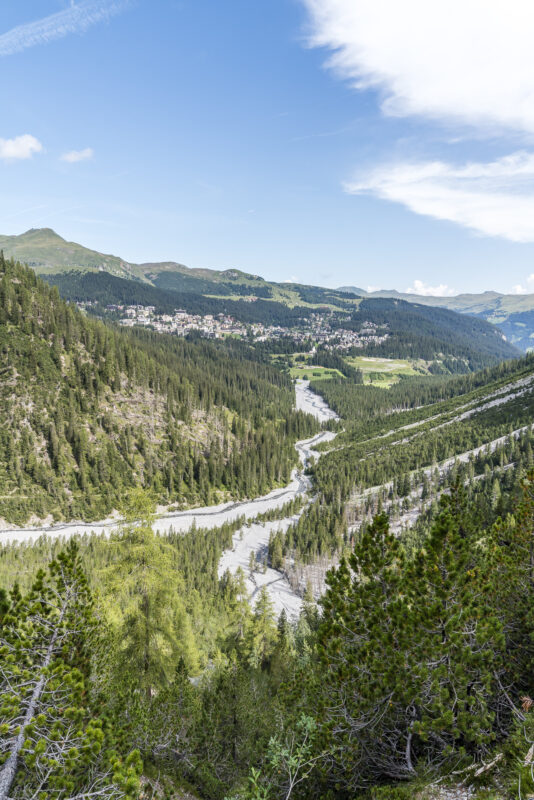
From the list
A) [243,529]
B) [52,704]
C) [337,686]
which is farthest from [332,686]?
[243,529]

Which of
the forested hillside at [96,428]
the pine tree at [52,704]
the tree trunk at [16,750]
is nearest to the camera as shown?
the tree trunk at [16,750]

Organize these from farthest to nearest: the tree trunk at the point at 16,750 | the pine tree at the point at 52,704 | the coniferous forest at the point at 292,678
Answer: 1. the coniferous forest at the point at 292,678
2. the pine tree at the point at 52,704
3. the tree trunk at the point at 16,750

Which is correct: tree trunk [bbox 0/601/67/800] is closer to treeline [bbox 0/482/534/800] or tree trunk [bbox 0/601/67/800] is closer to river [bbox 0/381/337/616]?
treeline [bbox 0/482/534/800]

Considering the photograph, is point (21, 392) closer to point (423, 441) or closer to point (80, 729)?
point (80, 729)

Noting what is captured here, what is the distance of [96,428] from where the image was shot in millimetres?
124438

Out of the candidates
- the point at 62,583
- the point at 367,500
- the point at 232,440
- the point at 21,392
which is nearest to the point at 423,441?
the point at 367,500

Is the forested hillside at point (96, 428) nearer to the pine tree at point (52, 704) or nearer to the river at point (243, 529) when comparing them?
the river at point (243, 529)

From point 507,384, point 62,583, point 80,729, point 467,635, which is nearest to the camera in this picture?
point 80,729

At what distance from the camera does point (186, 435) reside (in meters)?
145

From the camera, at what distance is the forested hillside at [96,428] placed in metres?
106

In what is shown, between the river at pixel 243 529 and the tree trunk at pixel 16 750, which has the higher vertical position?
the tree trunk at pixel 16 750

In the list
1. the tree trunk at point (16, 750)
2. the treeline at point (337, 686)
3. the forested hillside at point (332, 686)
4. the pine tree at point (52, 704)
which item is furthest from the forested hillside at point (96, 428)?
the tree trunk at point (16, 750)

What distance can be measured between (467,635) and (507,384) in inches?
8510

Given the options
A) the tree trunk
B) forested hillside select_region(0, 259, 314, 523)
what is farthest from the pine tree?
forested hillside select_region(0, 259, 314, 523)
